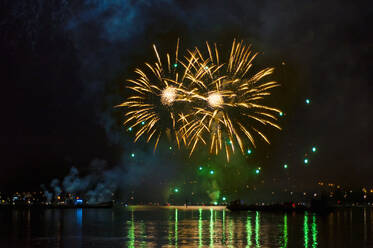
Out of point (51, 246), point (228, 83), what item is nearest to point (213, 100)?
point (228, 83)

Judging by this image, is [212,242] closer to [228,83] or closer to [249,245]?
[249,245]

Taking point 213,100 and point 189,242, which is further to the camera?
point 213,100

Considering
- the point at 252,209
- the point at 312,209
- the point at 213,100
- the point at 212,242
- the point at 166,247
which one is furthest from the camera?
the point at 252,209

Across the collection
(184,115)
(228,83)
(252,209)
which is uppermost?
(228,83)

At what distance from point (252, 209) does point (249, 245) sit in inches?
3953

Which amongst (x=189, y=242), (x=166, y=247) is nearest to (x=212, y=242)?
(x=189, y=242)

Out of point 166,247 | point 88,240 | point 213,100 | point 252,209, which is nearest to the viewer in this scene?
point 166,247

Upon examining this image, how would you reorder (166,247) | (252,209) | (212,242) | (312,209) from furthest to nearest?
1. (252,209)
2. (312,209)
3. (212,242)
4. (166,247)

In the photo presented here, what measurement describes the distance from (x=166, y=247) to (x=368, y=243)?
536 inches

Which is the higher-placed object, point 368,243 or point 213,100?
point 213,100

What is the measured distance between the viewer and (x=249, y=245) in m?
29.2

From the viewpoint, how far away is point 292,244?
30.0 m

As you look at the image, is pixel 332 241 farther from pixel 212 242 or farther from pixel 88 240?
pixel 88 240

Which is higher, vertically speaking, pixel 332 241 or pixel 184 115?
pixel 184 115
